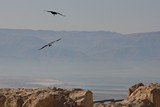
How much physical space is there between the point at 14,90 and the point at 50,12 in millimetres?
3189

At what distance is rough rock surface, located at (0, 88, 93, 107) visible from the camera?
16406 mm

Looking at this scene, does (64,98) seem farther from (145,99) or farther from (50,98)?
(145,99)

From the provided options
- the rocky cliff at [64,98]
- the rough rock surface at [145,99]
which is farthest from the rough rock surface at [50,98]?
the rough rock surface at [145,99]

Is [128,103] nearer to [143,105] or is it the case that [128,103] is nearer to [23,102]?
[143,105]

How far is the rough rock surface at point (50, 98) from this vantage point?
16406mm

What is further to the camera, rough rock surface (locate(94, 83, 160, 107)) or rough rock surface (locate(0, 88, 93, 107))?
rough rock surface (locate(94, 83, 160, 107))

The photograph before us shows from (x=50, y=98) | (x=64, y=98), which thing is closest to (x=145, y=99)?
(x=64, y=98)

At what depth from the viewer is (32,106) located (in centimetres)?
1648

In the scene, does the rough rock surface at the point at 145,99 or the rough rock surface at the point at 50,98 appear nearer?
the rough rock surface at the point at 50,98

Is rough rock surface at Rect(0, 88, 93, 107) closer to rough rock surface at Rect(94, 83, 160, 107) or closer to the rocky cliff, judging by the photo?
the rocky cliff

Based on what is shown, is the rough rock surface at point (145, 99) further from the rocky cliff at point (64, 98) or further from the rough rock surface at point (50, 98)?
the rough rock surface at point (50, 98)

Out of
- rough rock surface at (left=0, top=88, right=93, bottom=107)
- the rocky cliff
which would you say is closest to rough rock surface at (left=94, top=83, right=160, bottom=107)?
the rocky cliff

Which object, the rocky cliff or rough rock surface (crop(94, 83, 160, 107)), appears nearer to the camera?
the rocky cliff

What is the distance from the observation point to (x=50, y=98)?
53.9ft
